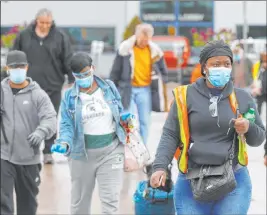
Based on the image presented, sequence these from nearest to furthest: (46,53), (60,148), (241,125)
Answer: (241,125) < (60,148) < (46,53)

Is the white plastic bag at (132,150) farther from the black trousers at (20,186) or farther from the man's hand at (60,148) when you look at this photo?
the black trousers at (20,186)

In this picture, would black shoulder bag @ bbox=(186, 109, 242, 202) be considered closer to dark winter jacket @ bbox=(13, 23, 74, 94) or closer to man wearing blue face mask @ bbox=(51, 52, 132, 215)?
man wearing blue face mask @ bbox=(51, 52, 132, 215)

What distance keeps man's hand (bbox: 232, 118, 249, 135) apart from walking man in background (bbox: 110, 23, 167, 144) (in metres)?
5.24

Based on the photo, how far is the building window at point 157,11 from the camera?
130ft

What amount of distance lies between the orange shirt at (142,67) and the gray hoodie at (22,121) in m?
3.45

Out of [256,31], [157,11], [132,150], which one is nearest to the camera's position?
[132,150]

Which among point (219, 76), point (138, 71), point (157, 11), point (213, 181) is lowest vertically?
point (157, 11)

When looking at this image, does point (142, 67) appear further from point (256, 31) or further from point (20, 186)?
point (256, 31)

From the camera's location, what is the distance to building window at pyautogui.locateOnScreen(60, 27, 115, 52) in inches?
1502

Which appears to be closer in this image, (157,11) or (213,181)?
(213,181)

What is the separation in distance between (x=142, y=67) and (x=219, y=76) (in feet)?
17.5

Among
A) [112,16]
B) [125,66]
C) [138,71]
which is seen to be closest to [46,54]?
[125,66]

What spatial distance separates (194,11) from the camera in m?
40.8

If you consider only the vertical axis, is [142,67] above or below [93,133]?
below
